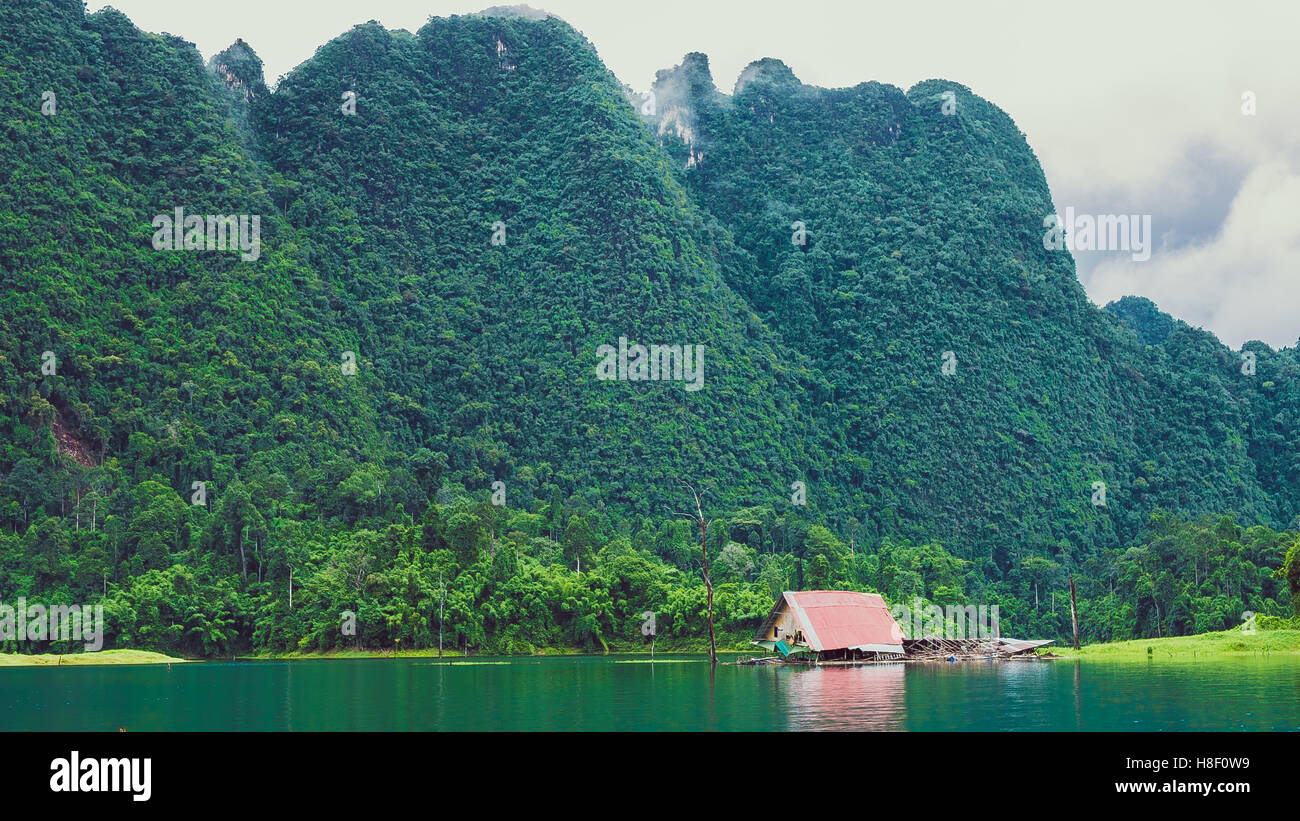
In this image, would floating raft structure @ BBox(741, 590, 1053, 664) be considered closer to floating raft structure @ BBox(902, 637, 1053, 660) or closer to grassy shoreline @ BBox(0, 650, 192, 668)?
floating raft structure @ BBox(902, 637, 1053, 660)

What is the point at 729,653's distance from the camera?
61.2 m

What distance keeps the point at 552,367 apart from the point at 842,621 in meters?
65.0

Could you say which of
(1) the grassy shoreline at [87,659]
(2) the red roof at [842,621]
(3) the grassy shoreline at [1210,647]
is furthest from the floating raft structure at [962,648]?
(1) the grassy shoreline at [87,659]

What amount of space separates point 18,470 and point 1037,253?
332 ft

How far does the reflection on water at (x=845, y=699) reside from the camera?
21.6m

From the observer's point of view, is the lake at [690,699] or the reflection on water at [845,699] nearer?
the reflection on water at [845,699]

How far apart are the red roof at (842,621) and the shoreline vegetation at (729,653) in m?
6.72

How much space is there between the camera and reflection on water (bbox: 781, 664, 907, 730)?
21594 mm

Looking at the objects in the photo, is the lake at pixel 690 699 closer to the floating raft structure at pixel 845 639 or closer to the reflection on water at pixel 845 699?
the reflection on water at pixel 845 699

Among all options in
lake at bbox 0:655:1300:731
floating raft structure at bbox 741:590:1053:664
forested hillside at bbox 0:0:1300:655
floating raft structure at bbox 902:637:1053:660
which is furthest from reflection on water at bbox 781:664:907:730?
forested hillside at bbox 0:0:1300:655

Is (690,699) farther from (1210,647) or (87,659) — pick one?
(87,659)

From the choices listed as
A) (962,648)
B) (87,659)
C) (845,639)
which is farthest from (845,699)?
(87,659)

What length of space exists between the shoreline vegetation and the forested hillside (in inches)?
47.8
